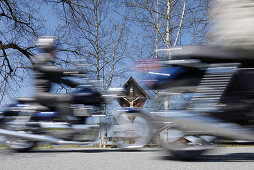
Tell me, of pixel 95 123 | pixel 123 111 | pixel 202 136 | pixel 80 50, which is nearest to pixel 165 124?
pixel 202 136

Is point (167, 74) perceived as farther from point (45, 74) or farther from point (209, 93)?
point (45, 74)

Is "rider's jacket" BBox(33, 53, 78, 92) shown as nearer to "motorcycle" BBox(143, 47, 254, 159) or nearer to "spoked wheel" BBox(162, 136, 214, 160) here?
"motorcycle" BBox(143, 47, 254, 159)

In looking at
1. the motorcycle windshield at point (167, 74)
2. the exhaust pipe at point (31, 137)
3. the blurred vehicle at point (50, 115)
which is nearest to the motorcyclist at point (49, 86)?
the blurred vehicle at point (50, 115)

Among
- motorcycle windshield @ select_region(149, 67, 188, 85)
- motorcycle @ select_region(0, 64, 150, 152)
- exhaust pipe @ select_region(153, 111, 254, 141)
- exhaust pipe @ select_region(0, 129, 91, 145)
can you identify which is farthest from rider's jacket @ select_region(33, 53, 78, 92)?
exhaust pipe @ select_region(153, 111, 254, 141)

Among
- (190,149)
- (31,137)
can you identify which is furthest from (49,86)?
(190,149)

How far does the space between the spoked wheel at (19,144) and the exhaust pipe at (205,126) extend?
190 centimetres

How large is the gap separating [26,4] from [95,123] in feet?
30.0

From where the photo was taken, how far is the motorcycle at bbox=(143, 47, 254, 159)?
84.0 inches

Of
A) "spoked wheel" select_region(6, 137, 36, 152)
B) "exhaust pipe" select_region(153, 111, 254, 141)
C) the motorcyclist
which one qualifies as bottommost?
"spoked wheel" select_region(6, 137, 36, 152)

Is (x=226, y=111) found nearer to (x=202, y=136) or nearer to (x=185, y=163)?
(x=202, y=136)

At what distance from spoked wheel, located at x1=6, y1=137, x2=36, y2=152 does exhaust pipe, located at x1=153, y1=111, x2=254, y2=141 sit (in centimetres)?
190

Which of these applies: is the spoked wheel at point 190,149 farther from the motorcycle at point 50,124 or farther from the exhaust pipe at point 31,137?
the exhaust pipe at point 31,137

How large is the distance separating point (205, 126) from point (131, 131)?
5.33 feet

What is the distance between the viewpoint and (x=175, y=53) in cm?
231
